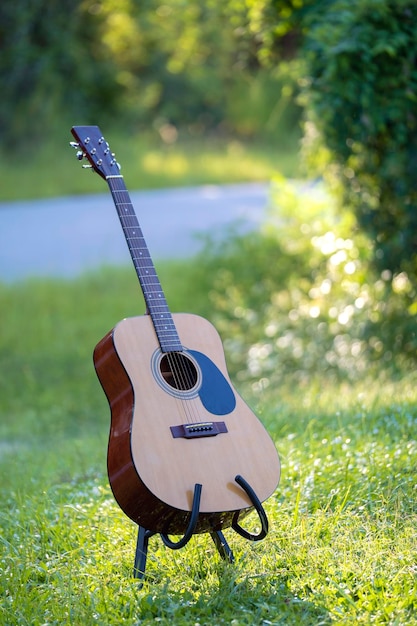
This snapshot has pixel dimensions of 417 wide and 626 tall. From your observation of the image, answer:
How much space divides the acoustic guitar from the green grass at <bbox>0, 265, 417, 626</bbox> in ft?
0.73

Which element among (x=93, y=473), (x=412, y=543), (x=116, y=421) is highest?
(x=116, y=421)

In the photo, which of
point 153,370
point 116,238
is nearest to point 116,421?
point 153,370

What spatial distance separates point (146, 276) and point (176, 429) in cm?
61

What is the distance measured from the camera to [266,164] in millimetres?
17094

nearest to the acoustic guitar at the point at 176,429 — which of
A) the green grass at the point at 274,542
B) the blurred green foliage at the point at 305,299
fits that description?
the green grass at the point at 274,542

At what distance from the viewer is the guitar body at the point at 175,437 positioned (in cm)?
279

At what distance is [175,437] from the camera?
2883mm

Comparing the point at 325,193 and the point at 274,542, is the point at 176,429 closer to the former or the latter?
the point at 274,542

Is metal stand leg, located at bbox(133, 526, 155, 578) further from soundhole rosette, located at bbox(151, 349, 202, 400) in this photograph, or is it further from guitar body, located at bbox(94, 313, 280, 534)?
soundhole rosette, located at bbox(151, 349, 202, 400)

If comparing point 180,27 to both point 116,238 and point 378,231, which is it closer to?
point 116,238

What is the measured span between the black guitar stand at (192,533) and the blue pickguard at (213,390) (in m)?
0.27

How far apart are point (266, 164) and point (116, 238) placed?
23.0ft

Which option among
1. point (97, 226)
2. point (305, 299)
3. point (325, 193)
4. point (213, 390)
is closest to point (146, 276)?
point (213, 390)

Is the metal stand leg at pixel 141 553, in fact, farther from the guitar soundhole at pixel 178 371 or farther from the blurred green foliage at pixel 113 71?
the blurred green foliage at pixel 113 71
